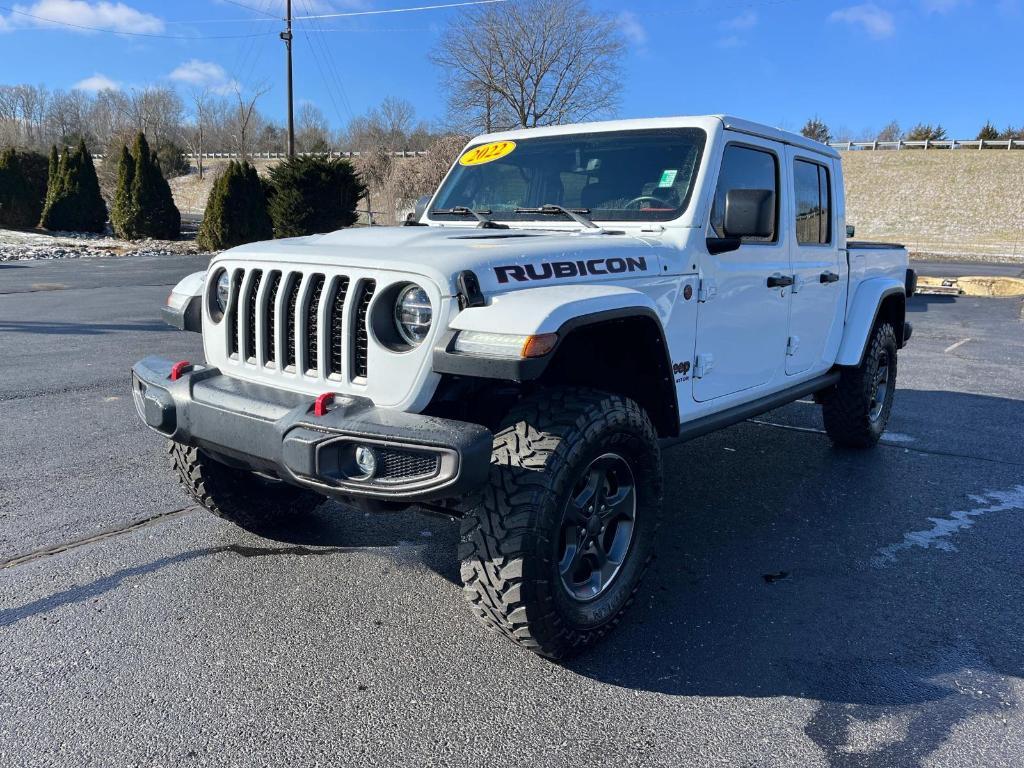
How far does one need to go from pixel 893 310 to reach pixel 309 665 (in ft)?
15.6

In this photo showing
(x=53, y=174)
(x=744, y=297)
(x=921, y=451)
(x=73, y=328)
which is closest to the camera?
(x=744, y=297)

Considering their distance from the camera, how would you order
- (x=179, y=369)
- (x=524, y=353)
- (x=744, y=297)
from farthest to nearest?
(x=744, y=297)
(x=179, y=369)
(x=524, y=353)

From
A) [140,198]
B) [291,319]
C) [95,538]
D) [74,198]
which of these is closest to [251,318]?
[291,319]

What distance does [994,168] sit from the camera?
51.7 m

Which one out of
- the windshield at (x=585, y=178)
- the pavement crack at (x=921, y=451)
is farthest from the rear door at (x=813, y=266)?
the pavement crack at (x=921, y=451)

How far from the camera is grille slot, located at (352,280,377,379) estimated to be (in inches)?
104

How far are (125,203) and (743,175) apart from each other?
2595 centimetres

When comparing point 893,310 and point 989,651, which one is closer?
point 989,651

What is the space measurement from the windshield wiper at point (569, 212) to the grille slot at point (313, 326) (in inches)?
51.2

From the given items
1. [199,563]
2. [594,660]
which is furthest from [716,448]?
[199,563]

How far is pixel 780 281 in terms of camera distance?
401 centimetres

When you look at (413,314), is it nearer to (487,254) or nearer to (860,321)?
(487,254)

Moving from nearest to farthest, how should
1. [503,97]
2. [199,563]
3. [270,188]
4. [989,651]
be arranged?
[989,651], [199,563], [270,188], [503,97]

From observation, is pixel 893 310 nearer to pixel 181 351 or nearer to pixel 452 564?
pixel 452 564
